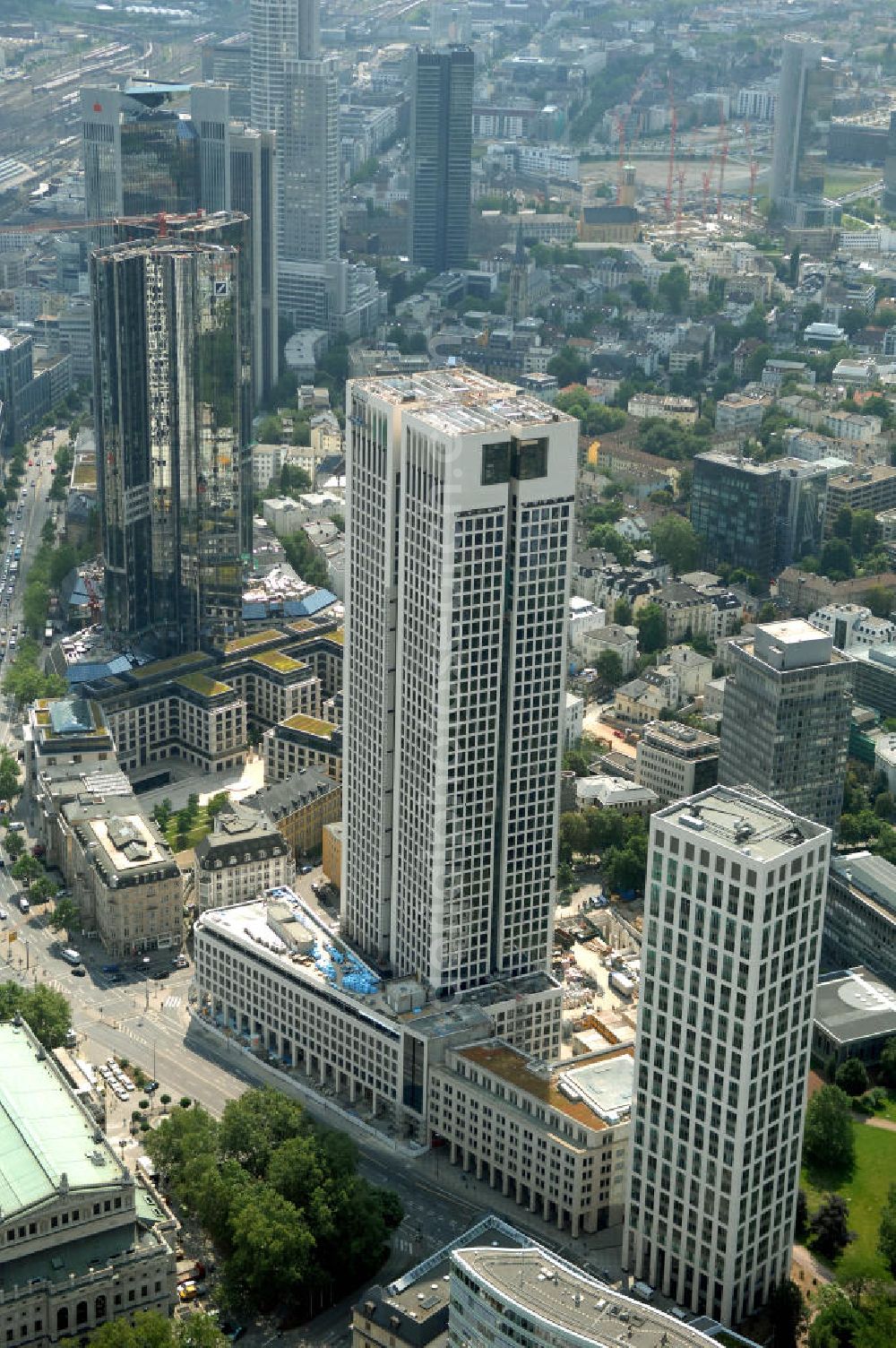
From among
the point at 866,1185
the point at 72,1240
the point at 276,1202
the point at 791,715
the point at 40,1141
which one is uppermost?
the point at 791,715

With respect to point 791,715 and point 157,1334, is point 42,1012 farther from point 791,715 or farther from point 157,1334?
point 791,715

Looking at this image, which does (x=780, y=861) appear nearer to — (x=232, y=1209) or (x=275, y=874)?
(x=232, y=1209)

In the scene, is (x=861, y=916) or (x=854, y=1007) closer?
(x=854, y=1007)

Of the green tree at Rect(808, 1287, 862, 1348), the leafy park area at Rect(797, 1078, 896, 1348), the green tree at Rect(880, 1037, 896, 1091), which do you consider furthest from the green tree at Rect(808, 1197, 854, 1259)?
the green tree at Rect(880, 1037, 896, 1091)

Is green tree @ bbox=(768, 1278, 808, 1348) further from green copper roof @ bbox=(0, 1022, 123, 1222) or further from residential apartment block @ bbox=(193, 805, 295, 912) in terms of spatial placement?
residential apartment block @ bbox=(193, 805, 295, 912)

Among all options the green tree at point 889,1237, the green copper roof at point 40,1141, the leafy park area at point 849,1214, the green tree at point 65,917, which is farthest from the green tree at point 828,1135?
the green tree at point 65,917

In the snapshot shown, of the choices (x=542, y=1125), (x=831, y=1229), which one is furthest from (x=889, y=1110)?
(x=542, y=1125)

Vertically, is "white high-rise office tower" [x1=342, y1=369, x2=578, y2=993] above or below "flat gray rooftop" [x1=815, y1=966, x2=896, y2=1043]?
above

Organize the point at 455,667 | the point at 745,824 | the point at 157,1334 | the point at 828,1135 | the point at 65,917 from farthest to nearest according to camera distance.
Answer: the point at 65,917, the point at 828,1135, the point at 455,667, the point at 157,1334, the point at 745,824

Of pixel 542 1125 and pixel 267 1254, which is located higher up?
pixel 542 1125
